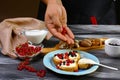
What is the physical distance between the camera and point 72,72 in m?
1.04

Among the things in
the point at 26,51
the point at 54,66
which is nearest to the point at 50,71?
the point at 54,66

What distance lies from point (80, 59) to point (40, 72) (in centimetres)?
18

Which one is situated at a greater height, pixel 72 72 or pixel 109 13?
pixel 109 13

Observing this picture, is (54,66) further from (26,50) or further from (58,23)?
(58,23)

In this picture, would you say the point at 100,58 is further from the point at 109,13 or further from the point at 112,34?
the point at 109,13

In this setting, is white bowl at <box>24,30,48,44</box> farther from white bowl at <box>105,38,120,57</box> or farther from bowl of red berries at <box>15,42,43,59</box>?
white bowl at <box>105,38,120,57</box>

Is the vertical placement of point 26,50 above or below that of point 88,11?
below

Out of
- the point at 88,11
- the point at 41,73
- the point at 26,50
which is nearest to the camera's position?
the point at 41,73

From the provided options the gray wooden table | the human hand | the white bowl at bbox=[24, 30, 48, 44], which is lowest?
the gray wooden table

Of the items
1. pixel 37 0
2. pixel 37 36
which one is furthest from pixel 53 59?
pixel 37 0

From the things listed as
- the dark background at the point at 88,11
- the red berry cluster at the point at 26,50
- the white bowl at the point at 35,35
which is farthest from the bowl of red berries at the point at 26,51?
the dark background at the point at 88,11

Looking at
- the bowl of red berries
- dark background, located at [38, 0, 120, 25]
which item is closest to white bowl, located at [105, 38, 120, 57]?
the bowl of red berries

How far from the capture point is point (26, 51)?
3.77ft

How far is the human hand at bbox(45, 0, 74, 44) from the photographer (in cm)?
127
